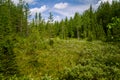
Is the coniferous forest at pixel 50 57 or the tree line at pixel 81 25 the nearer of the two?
the coniferous forest at pixel 50 57

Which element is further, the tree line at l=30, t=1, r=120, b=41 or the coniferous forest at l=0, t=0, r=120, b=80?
the tree line at l=30, t=1, r=120, b=41

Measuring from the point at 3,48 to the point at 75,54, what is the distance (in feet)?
77.3

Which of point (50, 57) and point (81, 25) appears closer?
point (50, 57)

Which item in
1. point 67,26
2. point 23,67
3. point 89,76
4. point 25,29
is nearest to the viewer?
point 89,76

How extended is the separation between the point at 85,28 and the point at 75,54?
57.3m

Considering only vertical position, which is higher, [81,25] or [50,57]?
[81,25]

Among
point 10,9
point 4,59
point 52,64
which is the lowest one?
point 52,64

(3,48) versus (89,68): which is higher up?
(3,48)

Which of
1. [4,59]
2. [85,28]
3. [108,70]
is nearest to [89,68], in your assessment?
[108,70]

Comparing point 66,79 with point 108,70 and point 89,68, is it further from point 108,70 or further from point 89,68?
point 108,70

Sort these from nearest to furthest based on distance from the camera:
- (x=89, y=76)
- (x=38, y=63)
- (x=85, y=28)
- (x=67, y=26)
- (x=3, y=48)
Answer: (x=89, y=76) < (x=3, y=48) < (x=38, y=63) < (x=85, y=28) < (x=67, y=26)

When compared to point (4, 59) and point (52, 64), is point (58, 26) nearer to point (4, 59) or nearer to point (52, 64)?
point (52, 64)

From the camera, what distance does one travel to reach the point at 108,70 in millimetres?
16984

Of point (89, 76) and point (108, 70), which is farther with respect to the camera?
point (108, 70)
